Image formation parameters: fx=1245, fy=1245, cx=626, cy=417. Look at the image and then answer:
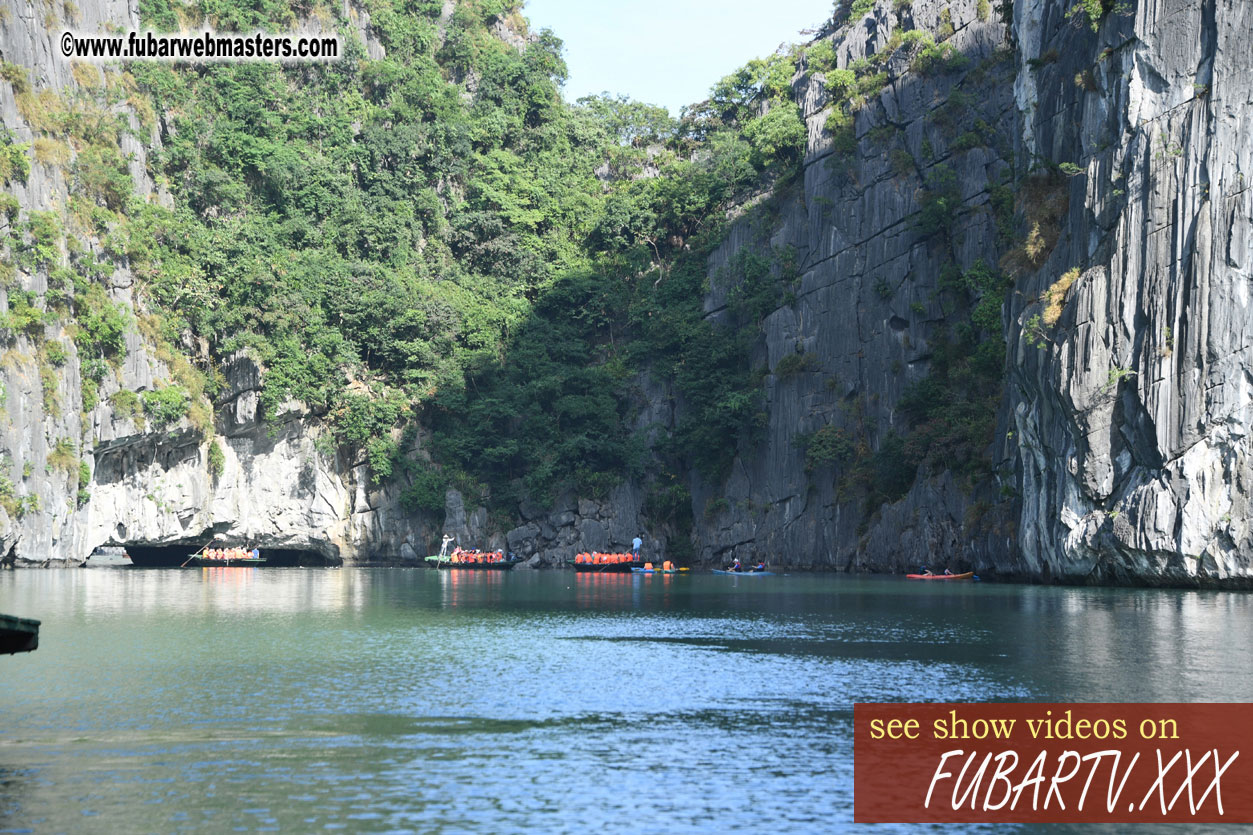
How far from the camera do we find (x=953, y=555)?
49750 millimetres

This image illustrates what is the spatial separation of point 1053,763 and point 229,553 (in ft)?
177

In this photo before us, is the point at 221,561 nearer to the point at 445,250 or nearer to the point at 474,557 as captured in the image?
the point at 474,557

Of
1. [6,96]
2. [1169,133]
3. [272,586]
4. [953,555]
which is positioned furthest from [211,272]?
[1169,133]

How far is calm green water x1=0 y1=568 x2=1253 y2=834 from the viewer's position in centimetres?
1212

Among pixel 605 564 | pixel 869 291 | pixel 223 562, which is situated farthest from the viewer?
pixel 223 562

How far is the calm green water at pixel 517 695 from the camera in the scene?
39.8 feet

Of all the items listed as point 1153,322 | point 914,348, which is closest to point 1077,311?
point 1153,322

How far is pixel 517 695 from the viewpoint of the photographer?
61.2 feet

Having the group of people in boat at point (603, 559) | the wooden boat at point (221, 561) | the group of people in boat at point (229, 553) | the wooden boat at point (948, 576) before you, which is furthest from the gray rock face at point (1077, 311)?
the wooden boat at point (221, 561)

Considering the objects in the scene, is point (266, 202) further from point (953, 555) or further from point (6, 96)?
point (953, 555)

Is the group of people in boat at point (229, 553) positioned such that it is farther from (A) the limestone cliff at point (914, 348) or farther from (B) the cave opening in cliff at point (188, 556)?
(B) the cave opening in cliff at point (188, 556)

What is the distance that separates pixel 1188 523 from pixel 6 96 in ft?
153

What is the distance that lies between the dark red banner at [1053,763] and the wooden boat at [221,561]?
165 ft

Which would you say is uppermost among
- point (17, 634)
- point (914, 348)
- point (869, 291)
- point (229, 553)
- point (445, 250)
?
point (445, 250)
